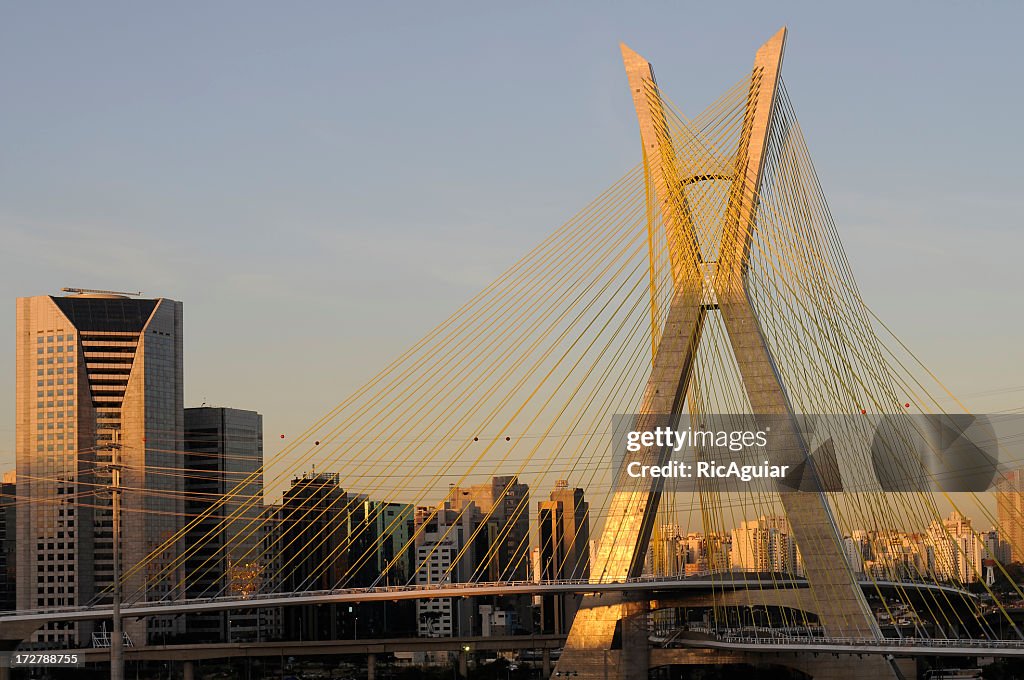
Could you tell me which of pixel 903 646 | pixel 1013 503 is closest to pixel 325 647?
pixel 1013 503

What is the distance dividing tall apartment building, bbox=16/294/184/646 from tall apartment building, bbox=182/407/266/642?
2.13 meters

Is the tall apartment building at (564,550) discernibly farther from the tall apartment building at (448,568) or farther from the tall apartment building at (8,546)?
the tall apartment building at (8,546)

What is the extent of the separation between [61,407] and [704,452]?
160ft

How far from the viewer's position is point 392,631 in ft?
260

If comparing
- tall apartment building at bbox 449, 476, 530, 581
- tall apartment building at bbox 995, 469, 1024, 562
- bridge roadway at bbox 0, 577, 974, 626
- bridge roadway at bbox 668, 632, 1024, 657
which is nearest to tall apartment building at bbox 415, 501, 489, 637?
tall apartment building at bbox 449, 476, 530, 581

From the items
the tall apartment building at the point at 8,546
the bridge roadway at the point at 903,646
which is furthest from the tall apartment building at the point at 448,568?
the bridge roadway at the point at 903,646

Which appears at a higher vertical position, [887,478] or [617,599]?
[887,478]

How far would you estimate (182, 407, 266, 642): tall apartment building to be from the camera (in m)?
72.7

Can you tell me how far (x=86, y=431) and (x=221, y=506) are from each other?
7.58 m

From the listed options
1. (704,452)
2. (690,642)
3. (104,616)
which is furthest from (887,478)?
(104,616)

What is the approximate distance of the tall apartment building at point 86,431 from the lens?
6919 centimetres

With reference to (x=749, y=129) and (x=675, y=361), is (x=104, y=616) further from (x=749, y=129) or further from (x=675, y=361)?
(x=749, y=129)

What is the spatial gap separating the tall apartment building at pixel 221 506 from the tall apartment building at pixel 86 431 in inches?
83.8

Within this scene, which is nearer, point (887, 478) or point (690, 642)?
point (887, 478)
